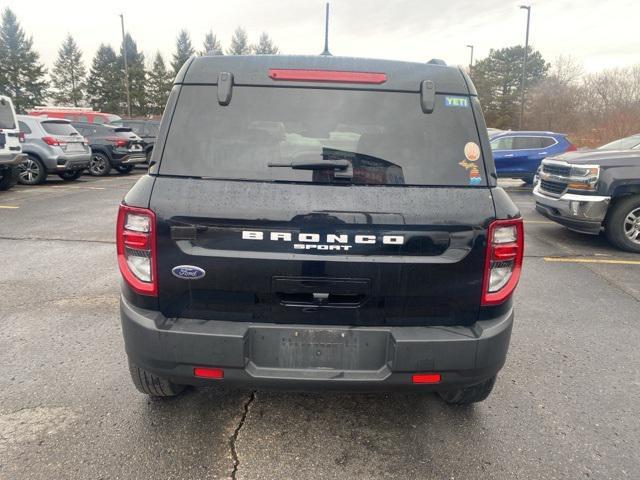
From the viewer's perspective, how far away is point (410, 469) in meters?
2.35

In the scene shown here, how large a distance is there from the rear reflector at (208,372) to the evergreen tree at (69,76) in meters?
69.3

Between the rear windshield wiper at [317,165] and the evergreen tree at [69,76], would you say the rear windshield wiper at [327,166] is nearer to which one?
the rear windshield wiper at [317,165]

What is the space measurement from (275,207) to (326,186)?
0.25 m

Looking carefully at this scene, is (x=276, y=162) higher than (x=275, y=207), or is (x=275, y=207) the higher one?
(x=276, y=162)

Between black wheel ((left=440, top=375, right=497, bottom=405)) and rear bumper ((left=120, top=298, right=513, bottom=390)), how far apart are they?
1.74 ft

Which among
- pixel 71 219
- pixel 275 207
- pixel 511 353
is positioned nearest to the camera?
pixel 275 207

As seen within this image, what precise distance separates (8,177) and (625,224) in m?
12.7

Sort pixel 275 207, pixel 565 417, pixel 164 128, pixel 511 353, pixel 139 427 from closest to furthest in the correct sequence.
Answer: pixel 275 207 → pixel 164 128 → pixel 139 427 → pixel 565 417 → pixel 511 353

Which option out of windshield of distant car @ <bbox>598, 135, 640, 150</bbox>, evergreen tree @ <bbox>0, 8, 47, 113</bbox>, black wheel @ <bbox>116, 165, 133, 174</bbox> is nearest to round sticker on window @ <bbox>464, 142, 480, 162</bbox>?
windshield of distant car @ <bbox>598, 135, 640, 150</bbox>

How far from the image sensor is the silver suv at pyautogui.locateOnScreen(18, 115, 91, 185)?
12406 millimetres

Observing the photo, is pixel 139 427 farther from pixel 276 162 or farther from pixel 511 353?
pixel 511 353

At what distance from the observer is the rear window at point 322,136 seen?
2.21 metres

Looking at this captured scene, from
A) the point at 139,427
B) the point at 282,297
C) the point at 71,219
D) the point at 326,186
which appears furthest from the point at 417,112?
the point at 71,219

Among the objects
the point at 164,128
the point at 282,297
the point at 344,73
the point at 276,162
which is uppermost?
the point at 344,73
